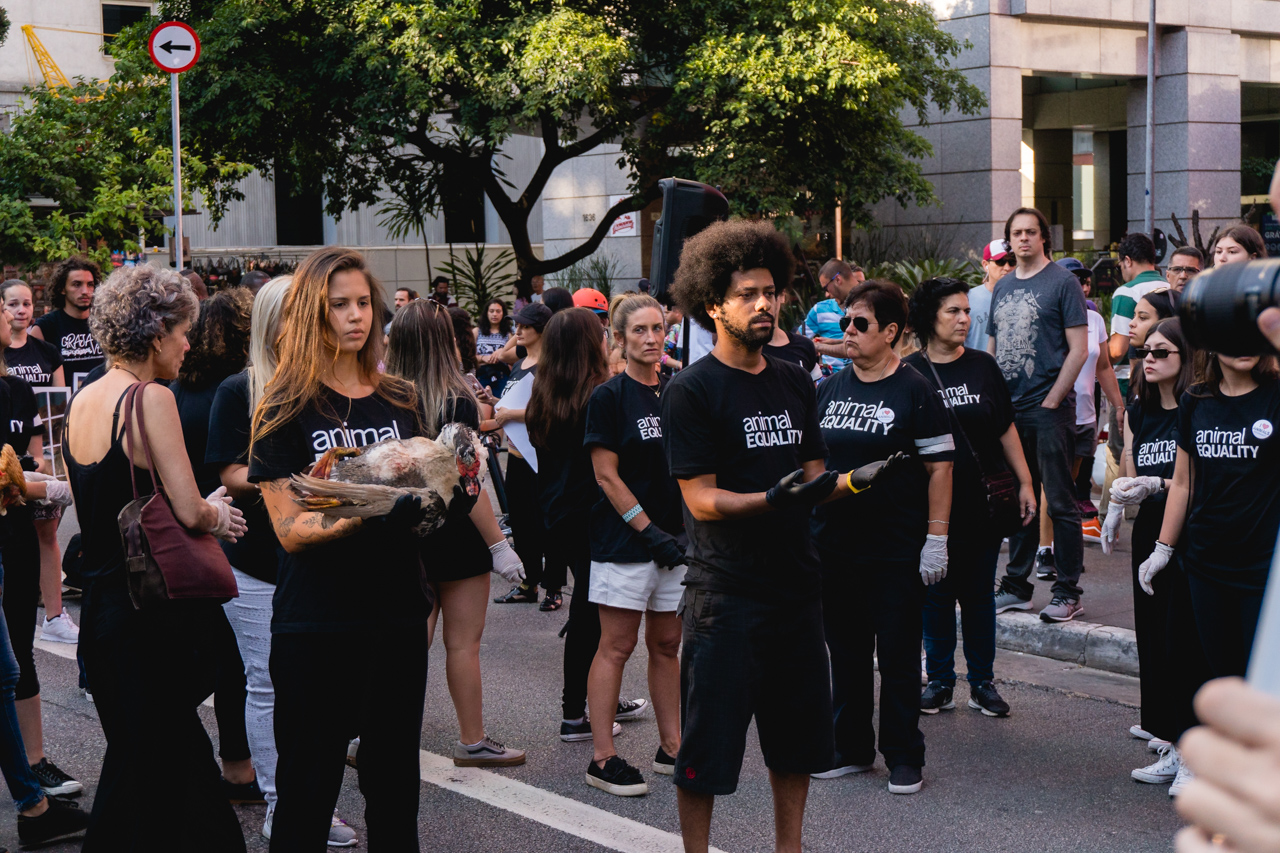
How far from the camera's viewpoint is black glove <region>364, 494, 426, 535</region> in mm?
3518

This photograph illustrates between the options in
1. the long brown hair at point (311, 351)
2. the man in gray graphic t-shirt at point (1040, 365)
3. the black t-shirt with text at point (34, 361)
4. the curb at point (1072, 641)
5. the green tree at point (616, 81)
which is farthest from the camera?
the green tree at point (616, 81)

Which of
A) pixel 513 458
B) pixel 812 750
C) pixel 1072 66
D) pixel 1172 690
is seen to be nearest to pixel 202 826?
pixel 812 750

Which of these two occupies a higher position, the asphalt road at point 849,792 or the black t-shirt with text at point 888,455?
the black t-shirt with text at point 888,455

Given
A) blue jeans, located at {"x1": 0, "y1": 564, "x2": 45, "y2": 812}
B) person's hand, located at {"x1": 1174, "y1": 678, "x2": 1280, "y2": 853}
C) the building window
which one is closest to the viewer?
person's hand, located at {"x1": 1174, "y1": 678, "x2": 1280, "y2": 853}

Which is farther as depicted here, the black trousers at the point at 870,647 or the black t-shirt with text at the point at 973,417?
the black t-shirt with text at the point at 973,417

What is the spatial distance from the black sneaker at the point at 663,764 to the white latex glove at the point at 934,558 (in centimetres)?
134

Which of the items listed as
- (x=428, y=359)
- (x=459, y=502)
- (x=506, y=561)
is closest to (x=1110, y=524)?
(x=506, y=561)

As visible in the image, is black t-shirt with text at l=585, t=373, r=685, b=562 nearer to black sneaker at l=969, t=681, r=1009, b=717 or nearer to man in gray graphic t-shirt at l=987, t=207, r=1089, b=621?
black sneaker at l=969, t=681, r=1009, b=717

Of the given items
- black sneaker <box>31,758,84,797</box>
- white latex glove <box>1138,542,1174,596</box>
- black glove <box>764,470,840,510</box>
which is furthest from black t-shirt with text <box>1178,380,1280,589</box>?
black sneaker <box>31,758,84,797</box>

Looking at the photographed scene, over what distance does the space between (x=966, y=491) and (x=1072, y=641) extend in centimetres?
152

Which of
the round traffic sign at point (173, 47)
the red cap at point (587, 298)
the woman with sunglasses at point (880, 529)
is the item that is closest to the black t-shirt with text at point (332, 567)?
the woman with sunglasses at point (880, 529)

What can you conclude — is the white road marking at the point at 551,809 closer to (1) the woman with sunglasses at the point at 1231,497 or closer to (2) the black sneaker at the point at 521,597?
(1) the woman with sunglasses at the point at 1231,497

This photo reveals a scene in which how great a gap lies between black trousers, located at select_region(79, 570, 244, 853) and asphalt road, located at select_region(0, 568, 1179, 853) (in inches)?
2.1

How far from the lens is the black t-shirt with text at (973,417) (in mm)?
6137
